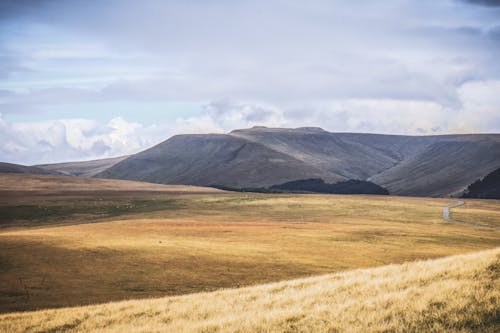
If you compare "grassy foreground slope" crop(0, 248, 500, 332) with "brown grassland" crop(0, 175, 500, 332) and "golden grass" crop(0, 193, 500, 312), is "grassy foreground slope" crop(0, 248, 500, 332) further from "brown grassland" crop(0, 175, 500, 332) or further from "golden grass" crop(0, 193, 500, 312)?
"golden grass" crop(0, 193, 500, 312)

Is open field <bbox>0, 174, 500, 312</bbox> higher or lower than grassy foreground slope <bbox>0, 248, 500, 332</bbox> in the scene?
lower

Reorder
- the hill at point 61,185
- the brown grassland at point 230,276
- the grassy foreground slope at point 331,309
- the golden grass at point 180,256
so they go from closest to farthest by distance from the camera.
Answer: the grassy foreground slope at point 331,309, the brown grassland at point 230,276, the golden grass at point 180,256, the hill at point 61,185

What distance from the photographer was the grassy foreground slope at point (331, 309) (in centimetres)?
1308

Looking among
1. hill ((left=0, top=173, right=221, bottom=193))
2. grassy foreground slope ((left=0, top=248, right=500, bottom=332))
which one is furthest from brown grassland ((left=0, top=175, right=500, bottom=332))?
hill ((left=0, top=173, right=221, bottom=193))

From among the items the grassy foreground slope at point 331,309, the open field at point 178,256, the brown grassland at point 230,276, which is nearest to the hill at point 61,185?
the brown grassland at point 230,276

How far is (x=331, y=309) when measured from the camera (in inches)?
601

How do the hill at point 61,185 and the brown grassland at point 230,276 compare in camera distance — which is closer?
the brown grassland at point 230,276

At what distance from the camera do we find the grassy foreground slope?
42.9ft

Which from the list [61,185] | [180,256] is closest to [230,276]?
[180,256]

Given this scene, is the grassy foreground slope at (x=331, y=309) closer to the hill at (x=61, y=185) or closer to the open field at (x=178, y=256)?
the open field at (x=178, y=256)

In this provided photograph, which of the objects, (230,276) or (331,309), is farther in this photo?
(230,276)

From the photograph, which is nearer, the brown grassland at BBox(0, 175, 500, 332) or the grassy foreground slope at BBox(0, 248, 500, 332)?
the grassy foreground slope at BBox(0, 248, 500, 332)

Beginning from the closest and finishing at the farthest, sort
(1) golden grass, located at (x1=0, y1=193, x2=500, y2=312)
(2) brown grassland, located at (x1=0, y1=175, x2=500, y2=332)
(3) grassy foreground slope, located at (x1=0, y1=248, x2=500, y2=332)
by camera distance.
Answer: (3) grassy foreground slope, located at (x1=0, y1=248, x2=500, y2=332) → (2) brown grassland, located at (x1=0, y1=175, x2=500, y2=332) → (1) golden grass, located at (x1=0, y1=193, x2=500, y2=312)

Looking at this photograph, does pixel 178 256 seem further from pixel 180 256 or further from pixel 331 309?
pixel 331 309
